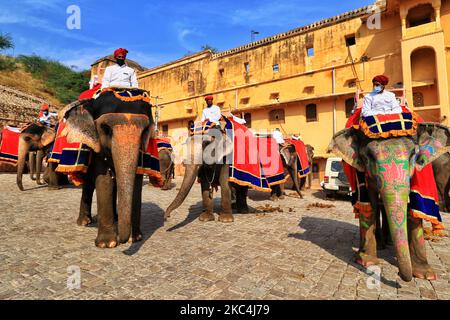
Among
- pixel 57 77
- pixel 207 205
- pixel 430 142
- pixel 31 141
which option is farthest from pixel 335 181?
pixel 57 77

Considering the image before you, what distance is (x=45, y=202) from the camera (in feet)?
28.9

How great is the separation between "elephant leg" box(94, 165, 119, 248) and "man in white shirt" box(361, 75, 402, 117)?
14.3 feet

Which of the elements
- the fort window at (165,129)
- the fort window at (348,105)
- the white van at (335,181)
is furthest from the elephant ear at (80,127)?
the fort window at (165,129)

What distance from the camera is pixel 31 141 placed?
37.0 feet

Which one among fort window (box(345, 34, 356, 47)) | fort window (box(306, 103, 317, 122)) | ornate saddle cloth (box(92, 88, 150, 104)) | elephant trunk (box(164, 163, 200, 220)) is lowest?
elephant trunk (box(164, 163, 200, 220))

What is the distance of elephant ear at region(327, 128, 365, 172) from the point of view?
3.91 meters

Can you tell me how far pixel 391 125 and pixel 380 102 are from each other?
55 centimetres

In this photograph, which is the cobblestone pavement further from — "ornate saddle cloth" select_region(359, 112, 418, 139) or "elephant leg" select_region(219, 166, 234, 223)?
"ornate saddle cloth" select_region(359, 112, 418, 139)

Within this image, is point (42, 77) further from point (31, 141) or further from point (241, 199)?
point (241, 199)

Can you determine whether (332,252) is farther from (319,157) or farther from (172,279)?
(319,157)

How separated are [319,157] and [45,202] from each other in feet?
60.4

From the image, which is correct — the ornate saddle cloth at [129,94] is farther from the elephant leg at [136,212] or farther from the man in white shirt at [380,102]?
the man in white shirt at [380,102]

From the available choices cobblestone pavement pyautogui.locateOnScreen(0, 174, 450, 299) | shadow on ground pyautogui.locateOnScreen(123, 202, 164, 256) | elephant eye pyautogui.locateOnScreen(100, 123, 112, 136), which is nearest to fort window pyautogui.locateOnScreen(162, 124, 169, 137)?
shadow on ground pyautogui.locateOnScreen(123, 202, 164, 256)

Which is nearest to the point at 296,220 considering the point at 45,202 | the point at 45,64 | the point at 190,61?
the point at 45,202
